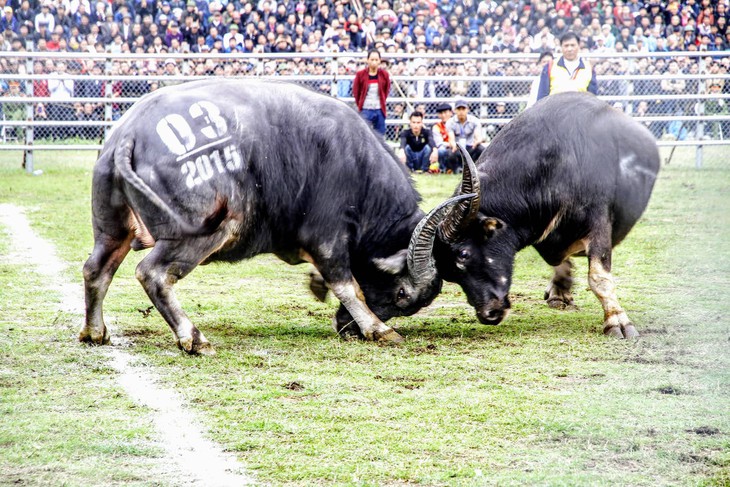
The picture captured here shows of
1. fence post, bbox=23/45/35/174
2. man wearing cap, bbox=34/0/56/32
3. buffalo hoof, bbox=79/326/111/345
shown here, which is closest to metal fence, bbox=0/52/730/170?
fence post, bbox=23/45/35/174

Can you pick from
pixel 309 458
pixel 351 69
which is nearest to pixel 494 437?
pixel 309 458

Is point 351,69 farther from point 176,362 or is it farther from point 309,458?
point 309,458

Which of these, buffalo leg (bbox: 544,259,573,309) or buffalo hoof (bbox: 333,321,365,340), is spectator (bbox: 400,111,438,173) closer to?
buffalo leg (bbox: 544,259,573,309)

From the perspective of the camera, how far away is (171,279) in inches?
245

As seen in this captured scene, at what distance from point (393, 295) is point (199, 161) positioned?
5.51 feet

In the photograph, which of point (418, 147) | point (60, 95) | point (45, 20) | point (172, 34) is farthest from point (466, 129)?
point (45, 20)

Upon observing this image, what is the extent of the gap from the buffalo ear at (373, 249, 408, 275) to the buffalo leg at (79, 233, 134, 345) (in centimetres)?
172

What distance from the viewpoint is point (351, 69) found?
18.3 meters

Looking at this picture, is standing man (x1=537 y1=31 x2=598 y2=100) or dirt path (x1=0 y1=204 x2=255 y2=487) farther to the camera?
standing man (x1=537 y1=31 x2=598 y2=100)

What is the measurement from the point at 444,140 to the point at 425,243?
35.0ft

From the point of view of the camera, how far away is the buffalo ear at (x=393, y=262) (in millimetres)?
6852

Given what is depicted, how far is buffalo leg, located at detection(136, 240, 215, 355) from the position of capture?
6168mm

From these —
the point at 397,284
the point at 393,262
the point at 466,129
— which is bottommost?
the point at 466,129

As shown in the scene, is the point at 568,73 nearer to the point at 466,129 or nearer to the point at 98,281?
the point at 98,281
